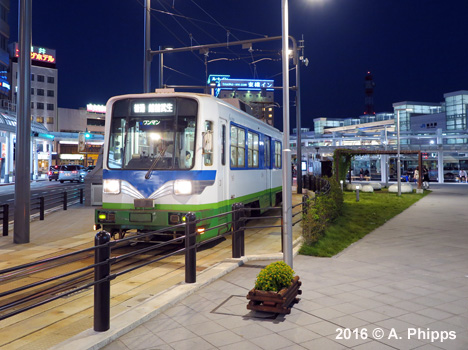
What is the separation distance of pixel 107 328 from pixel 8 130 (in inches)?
1539

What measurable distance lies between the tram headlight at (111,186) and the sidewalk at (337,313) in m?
3.41

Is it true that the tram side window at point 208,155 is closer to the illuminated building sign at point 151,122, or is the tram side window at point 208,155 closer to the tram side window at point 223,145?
the tram side window at point 223,145

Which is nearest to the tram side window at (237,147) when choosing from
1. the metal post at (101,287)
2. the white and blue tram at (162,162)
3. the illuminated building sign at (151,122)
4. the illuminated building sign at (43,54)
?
the white and blue tram at (162,162)

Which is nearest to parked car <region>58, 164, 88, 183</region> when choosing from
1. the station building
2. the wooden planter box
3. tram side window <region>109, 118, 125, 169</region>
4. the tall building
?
the station building

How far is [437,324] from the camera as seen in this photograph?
201 inches

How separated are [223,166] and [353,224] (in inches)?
261

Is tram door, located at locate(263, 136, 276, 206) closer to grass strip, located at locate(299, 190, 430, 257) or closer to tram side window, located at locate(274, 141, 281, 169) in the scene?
tram side window, located at locate(274, 141, 281, 169)

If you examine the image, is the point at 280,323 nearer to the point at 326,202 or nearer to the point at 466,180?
the point at 326,202

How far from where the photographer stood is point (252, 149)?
13438 mm

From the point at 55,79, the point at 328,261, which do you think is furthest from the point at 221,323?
the point at 55,79

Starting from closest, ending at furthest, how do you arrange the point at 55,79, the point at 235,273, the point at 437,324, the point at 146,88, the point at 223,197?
1. the point at 437,324
2. the point at 235,273
3. the point at 223,197
4. the point at 146,88
5. the point at 55,79

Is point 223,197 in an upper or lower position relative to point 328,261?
upper

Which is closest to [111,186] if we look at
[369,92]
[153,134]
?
[153,134]

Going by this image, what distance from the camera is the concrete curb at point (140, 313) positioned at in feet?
14.4
